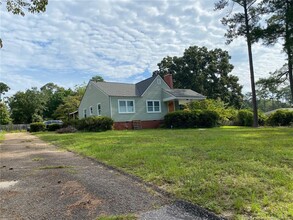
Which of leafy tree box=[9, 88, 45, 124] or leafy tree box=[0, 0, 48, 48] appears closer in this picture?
leafy tree box=[0, 0, 48, 48]

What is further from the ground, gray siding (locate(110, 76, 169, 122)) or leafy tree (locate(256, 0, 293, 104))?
leafy tree (locate(256, 0, 293, 104))

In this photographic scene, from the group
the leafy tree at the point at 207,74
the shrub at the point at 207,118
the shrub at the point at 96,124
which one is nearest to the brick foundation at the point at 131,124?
the shrub at the point at 96,124

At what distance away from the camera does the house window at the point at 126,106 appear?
23078 millimetres

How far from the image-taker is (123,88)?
25156mm

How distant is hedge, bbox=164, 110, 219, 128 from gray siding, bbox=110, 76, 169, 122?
2535 mm

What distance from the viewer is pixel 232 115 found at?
90.7ft

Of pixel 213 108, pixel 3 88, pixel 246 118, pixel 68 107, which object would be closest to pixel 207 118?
pixel 213 108

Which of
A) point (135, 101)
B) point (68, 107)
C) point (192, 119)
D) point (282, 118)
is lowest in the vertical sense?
point (282, 118)

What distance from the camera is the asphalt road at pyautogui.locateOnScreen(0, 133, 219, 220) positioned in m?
3.37

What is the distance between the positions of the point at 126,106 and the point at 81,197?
19.5m

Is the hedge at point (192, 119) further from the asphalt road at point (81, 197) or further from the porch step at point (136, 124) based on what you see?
the asphalt road at point (81, 197)

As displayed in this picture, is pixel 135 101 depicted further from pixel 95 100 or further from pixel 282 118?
pixel 282 118

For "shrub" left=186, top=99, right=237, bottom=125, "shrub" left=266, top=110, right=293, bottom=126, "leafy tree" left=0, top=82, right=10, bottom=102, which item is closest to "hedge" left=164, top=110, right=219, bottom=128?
"shrub" left=186, top=99, right=237, bottom=125

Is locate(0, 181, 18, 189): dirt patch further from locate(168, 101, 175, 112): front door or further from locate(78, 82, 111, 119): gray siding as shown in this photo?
locate(168, 101, 175, 112): front door
